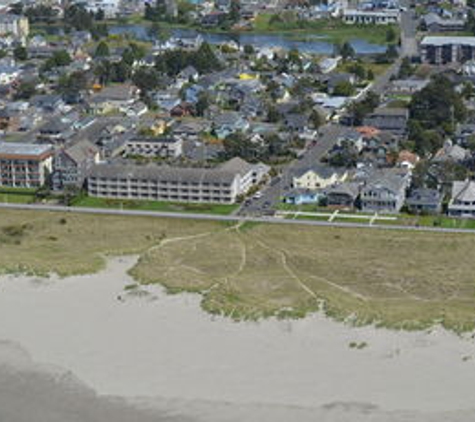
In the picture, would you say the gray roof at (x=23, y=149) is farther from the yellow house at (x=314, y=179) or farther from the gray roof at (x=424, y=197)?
the gray roof at (x=424, y=197)

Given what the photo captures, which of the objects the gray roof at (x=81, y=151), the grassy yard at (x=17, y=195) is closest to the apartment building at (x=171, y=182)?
the gray roof at (x=81, y=151)

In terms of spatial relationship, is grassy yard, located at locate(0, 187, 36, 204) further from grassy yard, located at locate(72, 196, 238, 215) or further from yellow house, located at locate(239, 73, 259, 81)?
yellow house, located at locate(239, 73, 259, 81)

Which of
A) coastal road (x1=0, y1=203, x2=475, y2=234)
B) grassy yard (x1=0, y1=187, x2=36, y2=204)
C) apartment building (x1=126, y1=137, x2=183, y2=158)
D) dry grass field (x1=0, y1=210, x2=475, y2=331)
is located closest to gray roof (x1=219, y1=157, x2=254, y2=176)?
coastal road (x1=0, y1=203, x2=475, y2=234)

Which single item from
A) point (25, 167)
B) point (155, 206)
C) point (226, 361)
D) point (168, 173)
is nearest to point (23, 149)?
point (25, 167)

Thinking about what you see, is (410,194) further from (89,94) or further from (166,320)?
(89,94)

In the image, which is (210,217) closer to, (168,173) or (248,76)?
(168,173)

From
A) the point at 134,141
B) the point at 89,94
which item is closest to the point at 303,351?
the point at 134,141

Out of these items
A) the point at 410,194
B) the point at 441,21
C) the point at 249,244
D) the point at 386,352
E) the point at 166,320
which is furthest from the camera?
the point at 441,21
